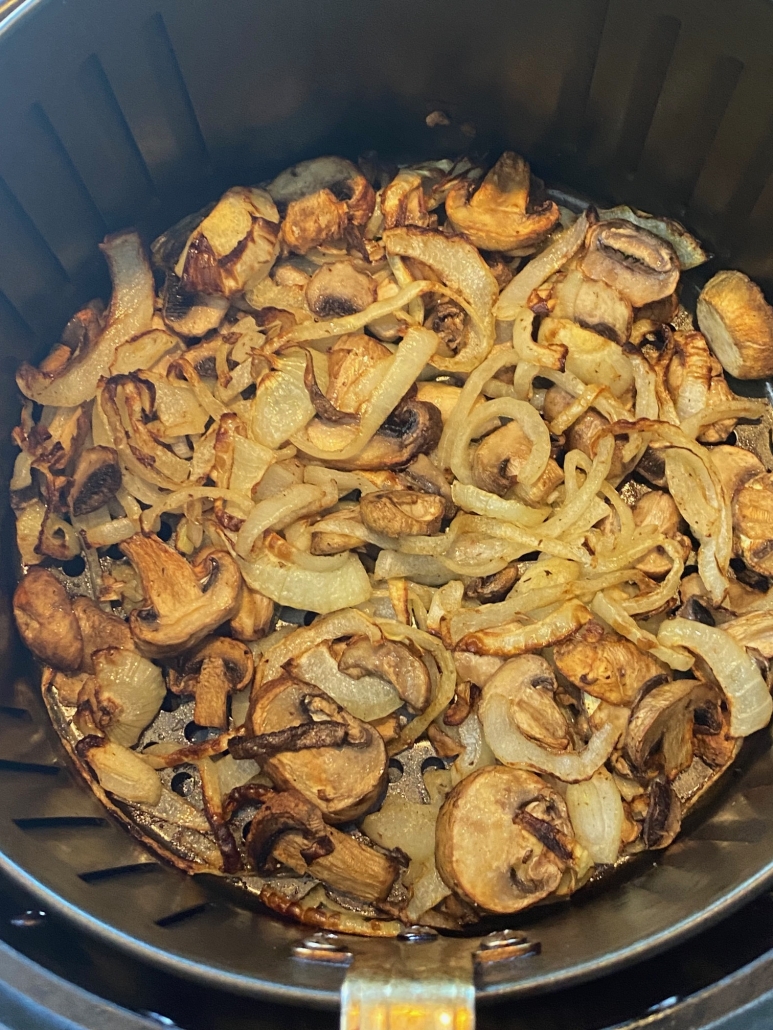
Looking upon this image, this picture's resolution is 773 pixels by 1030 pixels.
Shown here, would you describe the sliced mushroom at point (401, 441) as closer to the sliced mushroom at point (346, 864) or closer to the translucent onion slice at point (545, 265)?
the translucent onion slice at point (545, 265)

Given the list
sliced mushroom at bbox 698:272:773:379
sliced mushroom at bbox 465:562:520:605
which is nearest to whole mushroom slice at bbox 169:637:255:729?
sliced mushroom at bbox 465:562:520:605

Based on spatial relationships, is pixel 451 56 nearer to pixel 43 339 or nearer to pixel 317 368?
pixel 317 368

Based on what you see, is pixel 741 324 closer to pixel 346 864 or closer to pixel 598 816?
pixel 598 816

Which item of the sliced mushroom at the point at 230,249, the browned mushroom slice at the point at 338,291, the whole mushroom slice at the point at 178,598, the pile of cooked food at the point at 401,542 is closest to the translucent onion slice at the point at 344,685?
the pile of cooked food at the point at 401,542

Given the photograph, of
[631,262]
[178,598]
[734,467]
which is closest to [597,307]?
[631,262]

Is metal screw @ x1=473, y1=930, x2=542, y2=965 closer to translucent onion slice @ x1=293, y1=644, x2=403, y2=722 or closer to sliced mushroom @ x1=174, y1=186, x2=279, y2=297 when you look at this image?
translucent onion slice @ x1=293, y1=644, x2=403, y2=722

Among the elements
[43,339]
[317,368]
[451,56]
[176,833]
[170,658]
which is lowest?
[176,833]

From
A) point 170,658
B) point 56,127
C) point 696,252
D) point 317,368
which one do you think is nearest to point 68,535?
point 170,658
